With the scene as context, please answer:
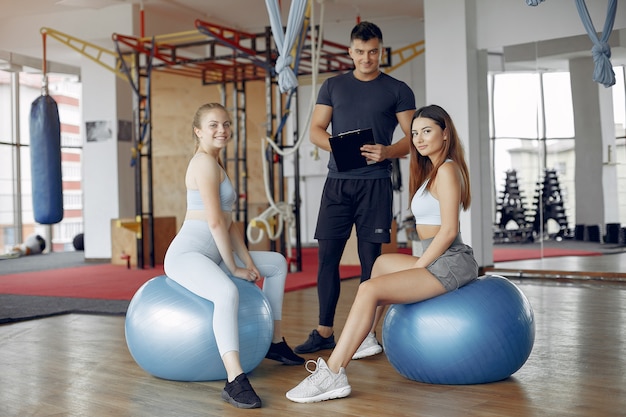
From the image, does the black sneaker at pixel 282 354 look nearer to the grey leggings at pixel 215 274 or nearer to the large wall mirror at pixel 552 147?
the grey leggings at pixel 215 274

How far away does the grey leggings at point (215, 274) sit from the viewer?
2.88m

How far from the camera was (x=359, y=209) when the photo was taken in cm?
364

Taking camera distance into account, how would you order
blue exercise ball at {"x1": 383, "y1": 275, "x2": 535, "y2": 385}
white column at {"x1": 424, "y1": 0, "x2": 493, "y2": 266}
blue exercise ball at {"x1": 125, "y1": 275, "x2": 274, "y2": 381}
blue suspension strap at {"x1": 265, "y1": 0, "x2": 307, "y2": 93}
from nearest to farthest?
1. blue exercise ball at {"x1": 383, "y1": 275, "x2": 535, "y2": 385}
2. blue exercise ball at {"x1": 125, "y1": 275, "x2": 274, "y2": 381}
3. blue suspension strap at {"x1": 265, "y1": 0, "x2": 307, "y2": 93}
4. white column at {"x1": 424, "y1": 0, "x2": 493, "y2": 266}

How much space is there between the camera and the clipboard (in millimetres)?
3484

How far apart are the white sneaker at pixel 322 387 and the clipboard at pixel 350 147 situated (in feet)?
3.59

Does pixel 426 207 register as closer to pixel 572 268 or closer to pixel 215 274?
pixel 215 274

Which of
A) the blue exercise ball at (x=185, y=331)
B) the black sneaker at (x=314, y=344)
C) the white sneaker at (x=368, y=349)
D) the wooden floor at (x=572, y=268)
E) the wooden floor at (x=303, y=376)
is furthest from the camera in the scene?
the wooden floor at (x=572, y=268)

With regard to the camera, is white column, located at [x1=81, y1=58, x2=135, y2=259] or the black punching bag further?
white column, located at [x1=81, y1=58, x2=135, y2=259]

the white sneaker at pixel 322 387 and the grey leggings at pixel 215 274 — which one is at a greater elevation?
the grey leggings at pixel 215 274

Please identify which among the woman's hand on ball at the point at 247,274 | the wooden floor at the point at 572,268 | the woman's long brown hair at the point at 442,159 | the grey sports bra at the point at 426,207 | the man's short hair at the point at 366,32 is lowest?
the wooden floor at the point at 572,268

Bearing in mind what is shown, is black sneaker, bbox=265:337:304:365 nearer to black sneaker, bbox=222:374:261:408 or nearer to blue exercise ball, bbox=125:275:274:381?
blue exercise ball, bbox=125:275:274:381

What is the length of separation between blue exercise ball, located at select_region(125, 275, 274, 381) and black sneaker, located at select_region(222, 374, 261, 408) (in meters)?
0.24

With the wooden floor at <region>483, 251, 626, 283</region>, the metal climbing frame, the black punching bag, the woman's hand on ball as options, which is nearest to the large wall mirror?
the wooden floor at <region>483, 251, 626, 283</region>

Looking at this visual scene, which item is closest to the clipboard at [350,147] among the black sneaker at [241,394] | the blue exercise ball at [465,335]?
the blue exercise ball at [465,335]
